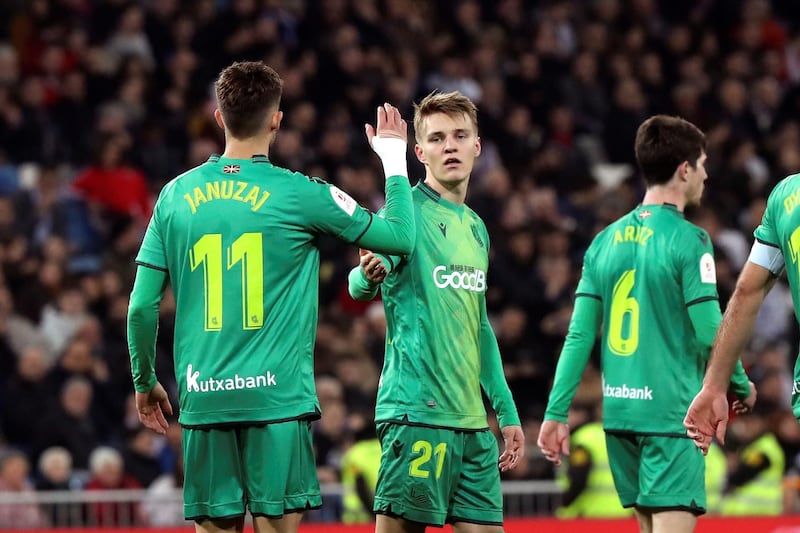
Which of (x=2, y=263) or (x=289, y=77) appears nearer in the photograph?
(x=2, y=263)

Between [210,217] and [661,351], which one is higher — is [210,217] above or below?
above

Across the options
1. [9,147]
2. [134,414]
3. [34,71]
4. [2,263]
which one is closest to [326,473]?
[134,414]

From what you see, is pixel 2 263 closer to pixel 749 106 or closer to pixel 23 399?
pixel 23 399

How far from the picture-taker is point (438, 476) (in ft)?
20.3

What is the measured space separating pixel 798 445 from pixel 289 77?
20.8ft

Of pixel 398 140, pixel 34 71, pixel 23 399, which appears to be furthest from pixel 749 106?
pixel 398 140

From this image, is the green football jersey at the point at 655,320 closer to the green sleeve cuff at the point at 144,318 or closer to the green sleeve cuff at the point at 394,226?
the green sleeve cuff at the point at 394,226

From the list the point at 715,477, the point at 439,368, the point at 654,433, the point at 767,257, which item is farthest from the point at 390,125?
the point at 715,477

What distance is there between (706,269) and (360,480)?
391 centimetres

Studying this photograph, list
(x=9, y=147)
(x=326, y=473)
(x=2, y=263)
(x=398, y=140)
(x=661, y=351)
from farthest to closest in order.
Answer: (x=9, y=147), (x=2, y=263), (x=326, y=473), (x=661, y=351), (x=398, y=140)

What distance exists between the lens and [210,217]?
5602 millimetres

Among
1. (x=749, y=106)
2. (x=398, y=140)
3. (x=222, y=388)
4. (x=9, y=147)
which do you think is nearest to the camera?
(x=222, y=388)

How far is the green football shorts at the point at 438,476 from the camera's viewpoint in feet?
20.2

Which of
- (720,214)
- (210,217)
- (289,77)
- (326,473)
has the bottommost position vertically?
(326,473)
